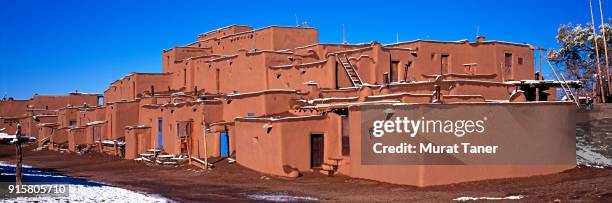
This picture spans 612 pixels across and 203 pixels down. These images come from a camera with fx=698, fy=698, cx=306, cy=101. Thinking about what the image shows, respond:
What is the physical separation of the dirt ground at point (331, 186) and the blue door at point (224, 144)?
119 cm

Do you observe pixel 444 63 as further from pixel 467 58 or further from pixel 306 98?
pixel 306 98

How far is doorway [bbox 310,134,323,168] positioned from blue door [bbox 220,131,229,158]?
6128mm

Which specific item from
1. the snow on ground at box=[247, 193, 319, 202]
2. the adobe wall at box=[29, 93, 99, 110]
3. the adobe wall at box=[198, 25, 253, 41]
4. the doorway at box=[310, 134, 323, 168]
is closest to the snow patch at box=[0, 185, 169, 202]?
the snow on ground at box=[247, 193, 319, 202]

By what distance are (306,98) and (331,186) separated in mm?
9718

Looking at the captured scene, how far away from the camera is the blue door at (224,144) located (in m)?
33.5

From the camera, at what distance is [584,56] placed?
5256 cm

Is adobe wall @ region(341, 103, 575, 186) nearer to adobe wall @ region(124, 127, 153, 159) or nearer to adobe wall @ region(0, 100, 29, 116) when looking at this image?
adobe wall @ region(124, 127, 153, 159)

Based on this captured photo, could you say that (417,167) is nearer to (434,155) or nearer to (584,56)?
(434,155)

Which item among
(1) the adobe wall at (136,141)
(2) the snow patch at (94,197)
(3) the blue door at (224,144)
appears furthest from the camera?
(1) the adobe wall at (136,141)

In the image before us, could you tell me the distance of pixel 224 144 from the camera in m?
33.7

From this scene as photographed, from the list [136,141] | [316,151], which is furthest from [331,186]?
[136,141]

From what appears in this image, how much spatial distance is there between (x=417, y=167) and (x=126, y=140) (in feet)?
77.2

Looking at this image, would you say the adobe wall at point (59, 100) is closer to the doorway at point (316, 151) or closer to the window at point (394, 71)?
the window at point (394, 71)

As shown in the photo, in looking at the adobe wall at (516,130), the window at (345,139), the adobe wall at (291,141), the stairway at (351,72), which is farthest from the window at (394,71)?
the adobe wall at (516,130)
